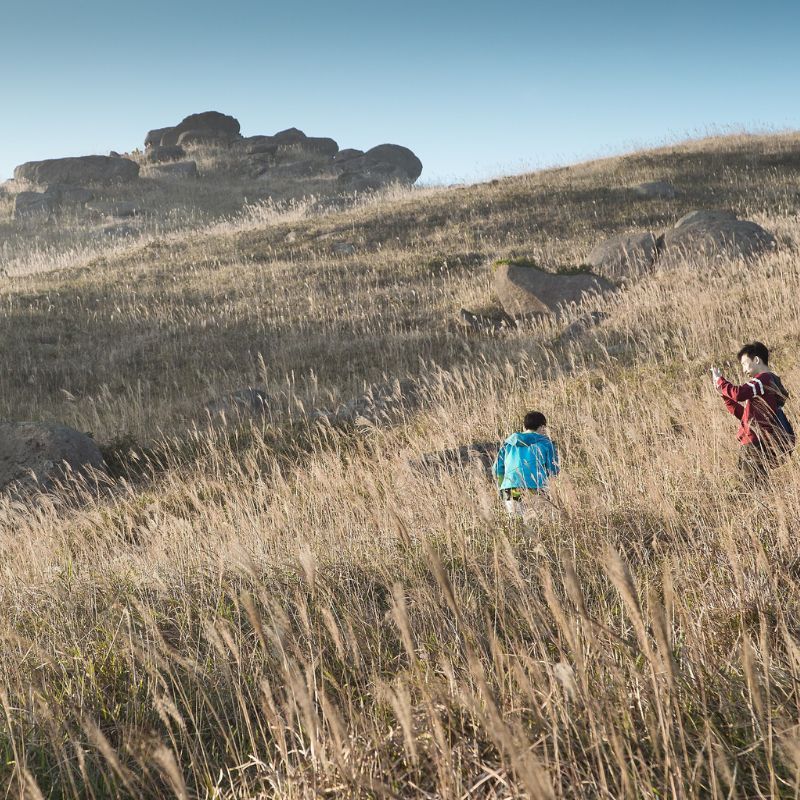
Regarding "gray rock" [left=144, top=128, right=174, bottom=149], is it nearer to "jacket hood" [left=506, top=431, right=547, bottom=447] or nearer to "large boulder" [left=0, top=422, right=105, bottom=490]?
"large boulder" [left=0, top=422, right=105, bottom=490]

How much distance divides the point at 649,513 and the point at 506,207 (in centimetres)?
2341

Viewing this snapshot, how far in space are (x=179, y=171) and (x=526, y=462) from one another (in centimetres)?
4555

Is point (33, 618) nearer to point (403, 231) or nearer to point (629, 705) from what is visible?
point (629, 705)

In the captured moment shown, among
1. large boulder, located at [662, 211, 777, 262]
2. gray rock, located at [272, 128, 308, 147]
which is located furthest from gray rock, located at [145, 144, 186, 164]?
large boulder, located at [662, 211, 777, 262]

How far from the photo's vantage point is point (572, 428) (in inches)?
246

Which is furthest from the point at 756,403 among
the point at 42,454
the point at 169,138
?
the point at 169,138

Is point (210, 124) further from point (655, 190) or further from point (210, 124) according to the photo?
point (655, 190)

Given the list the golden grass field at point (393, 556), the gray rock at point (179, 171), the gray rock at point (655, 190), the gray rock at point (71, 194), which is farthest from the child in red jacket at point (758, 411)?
the gray rock at point (179, 171)

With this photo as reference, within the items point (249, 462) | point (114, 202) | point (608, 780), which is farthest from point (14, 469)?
point (114, 202)

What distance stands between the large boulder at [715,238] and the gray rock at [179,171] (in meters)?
36.7

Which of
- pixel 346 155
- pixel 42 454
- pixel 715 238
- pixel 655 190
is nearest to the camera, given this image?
pixel 42 454

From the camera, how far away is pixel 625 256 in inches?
622

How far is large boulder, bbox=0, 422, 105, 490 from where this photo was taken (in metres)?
8.06

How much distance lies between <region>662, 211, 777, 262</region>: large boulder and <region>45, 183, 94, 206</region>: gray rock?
3515 cm
